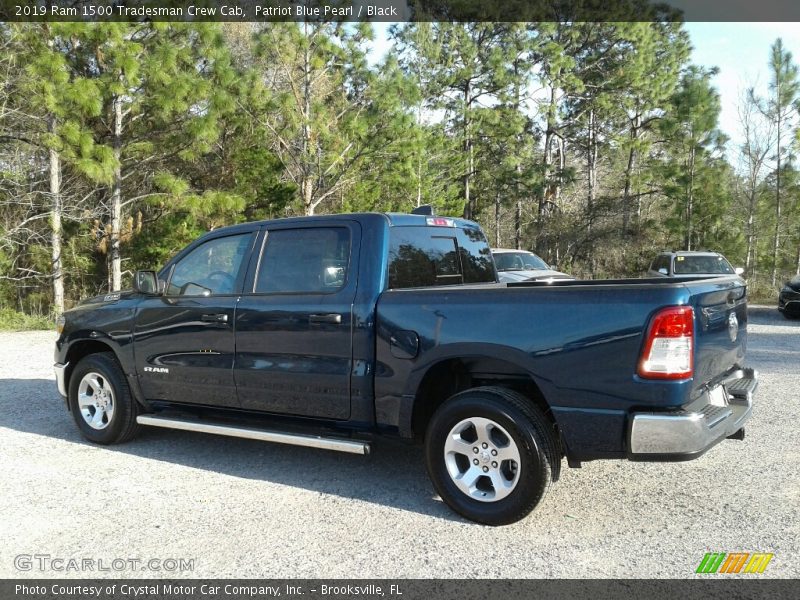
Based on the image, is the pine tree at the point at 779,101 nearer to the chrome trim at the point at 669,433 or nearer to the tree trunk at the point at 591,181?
the tree trunk at the point at 591,181

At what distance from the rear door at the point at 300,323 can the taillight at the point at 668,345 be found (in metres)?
1.91

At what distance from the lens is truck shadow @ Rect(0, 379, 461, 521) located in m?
4.59

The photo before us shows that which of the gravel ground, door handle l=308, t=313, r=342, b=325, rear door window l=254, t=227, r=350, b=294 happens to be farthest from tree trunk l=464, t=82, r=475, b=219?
door handle l=308, t=313, r=342, b=325

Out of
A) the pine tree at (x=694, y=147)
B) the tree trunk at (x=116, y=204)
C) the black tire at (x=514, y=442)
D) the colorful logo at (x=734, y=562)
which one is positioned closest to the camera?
the colorful logo at (x=734, y=562)

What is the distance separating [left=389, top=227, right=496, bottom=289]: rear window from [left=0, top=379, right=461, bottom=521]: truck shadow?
121 cm

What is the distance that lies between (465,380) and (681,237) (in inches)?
946

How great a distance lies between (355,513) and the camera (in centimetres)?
421

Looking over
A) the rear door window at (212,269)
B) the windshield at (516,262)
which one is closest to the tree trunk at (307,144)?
the windshield at (516,262)

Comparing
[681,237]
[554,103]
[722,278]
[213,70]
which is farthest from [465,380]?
[554,103]

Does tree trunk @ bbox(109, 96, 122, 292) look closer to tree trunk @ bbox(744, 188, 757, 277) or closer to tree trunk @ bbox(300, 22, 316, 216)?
tree trunk @ bbox(300, 22, 316, 216)

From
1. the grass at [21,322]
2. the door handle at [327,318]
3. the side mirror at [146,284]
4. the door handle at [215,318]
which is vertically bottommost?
the grass at [21,322]

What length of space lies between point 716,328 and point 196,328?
3.73 metres

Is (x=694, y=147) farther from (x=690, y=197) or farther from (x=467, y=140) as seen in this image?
(x=467, y=140)

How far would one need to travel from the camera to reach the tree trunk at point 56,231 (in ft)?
55.5
